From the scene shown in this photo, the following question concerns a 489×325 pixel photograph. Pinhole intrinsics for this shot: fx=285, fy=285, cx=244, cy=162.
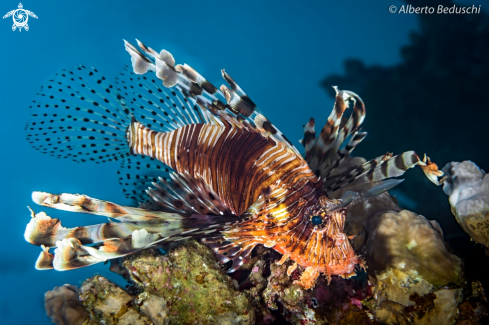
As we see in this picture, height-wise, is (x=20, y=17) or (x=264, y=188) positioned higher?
(x=20, y=17)

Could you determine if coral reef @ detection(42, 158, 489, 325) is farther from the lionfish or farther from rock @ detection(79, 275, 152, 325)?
the lionfish

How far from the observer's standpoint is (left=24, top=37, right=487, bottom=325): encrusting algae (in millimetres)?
1532

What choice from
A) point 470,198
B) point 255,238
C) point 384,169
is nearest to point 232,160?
point 255,238

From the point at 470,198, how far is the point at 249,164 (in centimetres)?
177

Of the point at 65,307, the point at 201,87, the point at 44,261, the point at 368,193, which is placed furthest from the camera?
the point at 65,307

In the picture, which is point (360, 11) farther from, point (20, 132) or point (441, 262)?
point (20, 132)

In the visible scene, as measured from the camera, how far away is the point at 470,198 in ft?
7.35

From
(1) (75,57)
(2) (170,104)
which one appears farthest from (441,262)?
(1) (75,57)

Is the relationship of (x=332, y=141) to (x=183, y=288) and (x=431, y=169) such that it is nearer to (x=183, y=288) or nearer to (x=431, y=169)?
(x=431, y=169)

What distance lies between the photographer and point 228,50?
15.5 ft

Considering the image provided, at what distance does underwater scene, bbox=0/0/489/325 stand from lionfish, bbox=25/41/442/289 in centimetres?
1

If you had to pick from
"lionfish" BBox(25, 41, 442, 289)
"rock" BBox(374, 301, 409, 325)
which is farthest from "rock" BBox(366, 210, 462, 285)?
"lionfish" BBox(25, 41, 442, 289)

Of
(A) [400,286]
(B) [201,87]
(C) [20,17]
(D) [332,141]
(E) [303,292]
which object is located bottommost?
(A) [400,286]

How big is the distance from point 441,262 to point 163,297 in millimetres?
1828
